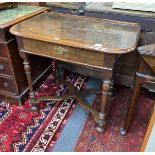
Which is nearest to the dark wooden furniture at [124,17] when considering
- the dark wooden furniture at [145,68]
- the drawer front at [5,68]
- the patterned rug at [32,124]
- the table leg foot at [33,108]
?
the dark wooden furniture at [145,68]

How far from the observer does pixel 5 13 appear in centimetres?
159

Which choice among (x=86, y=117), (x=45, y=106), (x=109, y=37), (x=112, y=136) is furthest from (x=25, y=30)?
(x=112, y=136)

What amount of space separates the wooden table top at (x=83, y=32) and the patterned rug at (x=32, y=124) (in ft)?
2.24

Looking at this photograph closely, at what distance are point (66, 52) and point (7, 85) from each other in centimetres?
68

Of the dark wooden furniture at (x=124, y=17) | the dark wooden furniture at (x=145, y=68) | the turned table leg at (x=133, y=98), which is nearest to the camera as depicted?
the dark wooden furniture at (x=145, y=68)

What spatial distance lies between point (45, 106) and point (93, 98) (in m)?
0.43

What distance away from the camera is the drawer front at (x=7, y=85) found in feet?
5.20

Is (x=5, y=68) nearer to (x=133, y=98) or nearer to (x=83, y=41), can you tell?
(x=83, y=41)

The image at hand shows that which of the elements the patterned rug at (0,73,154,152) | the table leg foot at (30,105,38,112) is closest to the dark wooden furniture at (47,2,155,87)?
the patterned rug at (0,73,154,152)

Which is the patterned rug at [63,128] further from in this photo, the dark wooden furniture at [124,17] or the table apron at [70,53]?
the table apron at [70,53]

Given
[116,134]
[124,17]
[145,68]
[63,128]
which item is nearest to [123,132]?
[116,134]

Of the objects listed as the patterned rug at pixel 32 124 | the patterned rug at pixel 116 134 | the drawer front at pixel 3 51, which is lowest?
the patterned rug at pixel 32 124

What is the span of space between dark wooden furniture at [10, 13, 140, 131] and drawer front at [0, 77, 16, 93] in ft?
0.71

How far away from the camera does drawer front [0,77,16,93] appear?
5.20 ft
